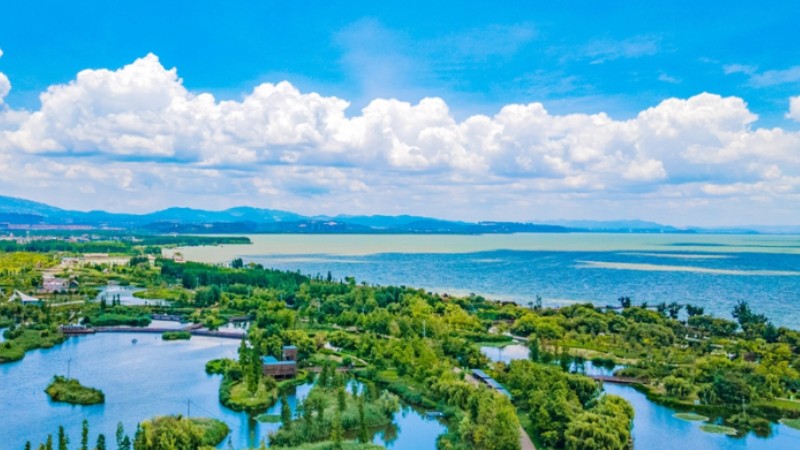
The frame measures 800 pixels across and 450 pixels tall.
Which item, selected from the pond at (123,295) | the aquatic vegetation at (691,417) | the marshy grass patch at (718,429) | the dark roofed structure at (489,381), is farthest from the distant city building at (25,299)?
the marshy grass patch at (718,429)

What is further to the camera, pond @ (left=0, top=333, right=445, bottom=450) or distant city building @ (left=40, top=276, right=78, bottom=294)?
distant city building @ (left=40, top=276, right=78, bottom=294)

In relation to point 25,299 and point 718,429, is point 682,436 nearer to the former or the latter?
point 718,429

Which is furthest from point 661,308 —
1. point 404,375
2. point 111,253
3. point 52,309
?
point 111,253

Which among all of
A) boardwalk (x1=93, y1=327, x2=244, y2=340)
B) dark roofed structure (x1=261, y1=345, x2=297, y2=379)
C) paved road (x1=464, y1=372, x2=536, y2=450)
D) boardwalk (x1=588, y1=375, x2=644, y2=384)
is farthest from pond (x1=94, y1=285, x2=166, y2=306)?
paved road (x1=464, y1=372, x2=536, y2=450)

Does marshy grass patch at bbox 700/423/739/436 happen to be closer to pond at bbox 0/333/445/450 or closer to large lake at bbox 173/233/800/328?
pond at bbox 0/333/445/450

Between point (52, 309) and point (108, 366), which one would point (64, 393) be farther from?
point (52, 309)

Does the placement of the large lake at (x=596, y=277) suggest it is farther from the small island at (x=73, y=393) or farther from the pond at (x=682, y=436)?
the small island at (x=73, y=393)
